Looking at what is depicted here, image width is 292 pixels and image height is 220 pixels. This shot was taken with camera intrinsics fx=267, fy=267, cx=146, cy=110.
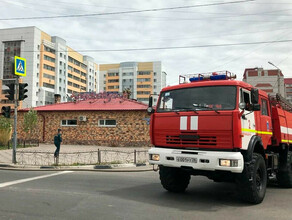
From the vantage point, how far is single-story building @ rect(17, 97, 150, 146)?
77.0 ft

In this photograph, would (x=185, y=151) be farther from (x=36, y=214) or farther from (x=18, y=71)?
(x=18, y=71)

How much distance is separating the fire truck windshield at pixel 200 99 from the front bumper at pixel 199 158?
0.96m

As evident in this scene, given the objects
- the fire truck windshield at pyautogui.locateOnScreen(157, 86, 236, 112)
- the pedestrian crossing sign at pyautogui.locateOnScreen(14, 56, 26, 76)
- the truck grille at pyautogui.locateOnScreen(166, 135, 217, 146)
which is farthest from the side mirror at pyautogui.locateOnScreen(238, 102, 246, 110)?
the pedestrian crossing sign at pyautogui.locateOnScreen(14, 56, 26, 76)

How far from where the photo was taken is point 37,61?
76375 millimetres

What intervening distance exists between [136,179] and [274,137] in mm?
4651

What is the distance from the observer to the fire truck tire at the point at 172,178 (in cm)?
695

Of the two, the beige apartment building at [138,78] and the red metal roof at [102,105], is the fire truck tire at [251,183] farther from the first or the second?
the beige apartment building at [138,78]

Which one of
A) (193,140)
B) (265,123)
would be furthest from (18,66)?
(265,123)

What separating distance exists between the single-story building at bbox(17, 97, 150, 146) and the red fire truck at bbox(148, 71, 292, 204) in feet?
53.7

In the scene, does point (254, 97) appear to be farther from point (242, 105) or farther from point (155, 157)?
point (155, 157)

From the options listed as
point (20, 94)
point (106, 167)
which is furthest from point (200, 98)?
point (20, 94)

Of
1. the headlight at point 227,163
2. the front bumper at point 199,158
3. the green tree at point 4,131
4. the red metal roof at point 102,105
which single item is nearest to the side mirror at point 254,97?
the front bumper at point 199,158

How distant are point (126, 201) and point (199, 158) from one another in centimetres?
198

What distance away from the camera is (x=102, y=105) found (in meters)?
25.4
